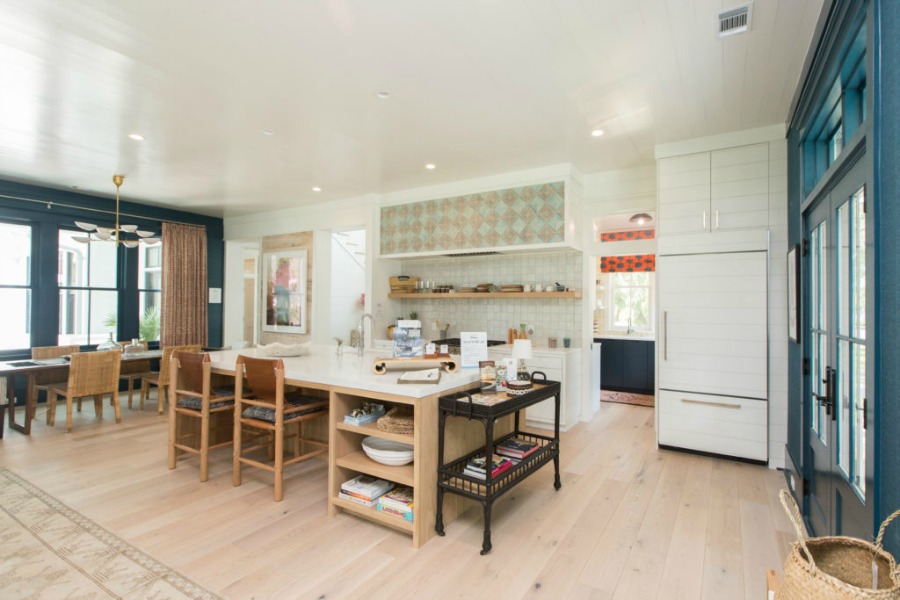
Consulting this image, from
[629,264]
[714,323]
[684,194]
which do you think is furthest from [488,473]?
[629,264]

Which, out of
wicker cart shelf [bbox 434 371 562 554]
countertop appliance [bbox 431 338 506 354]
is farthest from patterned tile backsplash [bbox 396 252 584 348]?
wicker cart shelf [bbox 434 371 562 554]

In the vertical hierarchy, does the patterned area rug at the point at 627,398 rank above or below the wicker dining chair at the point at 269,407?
below

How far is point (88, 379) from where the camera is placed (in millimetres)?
4637

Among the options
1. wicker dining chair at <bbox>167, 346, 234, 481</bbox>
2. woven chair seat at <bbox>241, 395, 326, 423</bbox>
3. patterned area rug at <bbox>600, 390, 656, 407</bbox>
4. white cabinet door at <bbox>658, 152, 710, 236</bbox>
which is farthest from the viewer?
patterned area rug at <bbox>600, 390, 656, 407</bbox>

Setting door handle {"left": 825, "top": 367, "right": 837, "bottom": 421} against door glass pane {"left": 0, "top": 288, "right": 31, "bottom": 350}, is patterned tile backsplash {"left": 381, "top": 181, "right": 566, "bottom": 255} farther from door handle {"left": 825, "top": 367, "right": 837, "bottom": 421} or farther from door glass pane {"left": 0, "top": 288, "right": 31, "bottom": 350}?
door glass pane {"left": 0, "top": 288, "right": 31, "bottom": 350}

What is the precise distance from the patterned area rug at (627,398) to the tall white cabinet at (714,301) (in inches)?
87.4

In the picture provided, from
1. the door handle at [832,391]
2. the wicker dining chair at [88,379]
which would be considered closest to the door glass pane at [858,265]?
the door handle at [832,391]

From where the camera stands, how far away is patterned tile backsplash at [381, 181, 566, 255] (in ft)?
15.5

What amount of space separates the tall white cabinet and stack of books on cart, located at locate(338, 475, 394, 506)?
2660 mm

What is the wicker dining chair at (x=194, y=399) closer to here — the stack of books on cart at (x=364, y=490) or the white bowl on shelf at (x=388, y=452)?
the stack of books on cart at (x=364, y=490)

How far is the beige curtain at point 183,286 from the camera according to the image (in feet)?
22.5

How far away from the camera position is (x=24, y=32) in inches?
96.7

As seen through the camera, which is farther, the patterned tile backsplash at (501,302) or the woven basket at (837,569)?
the patterned tile backsplash at (501,302)

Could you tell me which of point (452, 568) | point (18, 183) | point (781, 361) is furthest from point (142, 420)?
point (781, 361)
